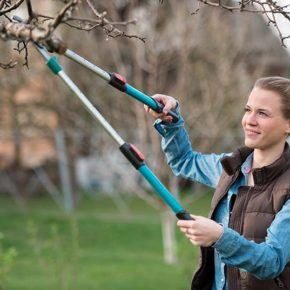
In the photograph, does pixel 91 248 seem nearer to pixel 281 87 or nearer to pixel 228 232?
pixel 281 87

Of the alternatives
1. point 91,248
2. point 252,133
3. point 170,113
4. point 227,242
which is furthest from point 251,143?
point 91,248

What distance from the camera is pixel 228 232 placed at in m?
3.21

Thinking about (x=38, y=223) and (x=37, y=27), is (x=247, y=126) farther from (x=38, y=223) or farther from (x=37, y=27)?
(x=38, y=223)

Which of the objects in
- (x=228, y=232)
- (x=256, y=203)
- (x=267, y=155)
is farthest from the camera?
(x=267, y=155)

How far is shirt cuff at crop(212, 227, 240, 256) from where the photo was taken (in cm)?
320

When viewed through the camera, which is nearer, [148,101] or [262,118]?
[262,118]

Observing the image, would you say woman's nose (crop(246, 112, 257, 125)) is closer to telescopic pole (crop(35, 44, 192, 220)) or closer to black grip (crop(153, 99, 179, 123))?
black grip (crop(153, 99, 179, 123))

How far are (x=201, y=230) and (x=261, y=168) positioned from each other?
0.58 metres

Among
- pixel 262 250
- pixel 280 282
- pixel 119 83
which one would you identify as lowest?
pixel 280 282

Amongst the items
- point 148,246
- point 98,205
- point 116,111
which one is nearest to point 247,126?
point 116,111

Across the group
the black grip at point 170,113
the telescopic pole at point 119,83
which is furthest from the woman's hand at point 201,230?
the black grip at point 170,113

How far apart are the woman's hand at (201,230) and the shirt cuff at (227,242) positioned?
0.03 meters

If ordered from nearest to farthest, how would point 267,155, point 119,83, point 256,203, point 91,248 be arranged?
point 119,83 < point 256,203 < point 267,155 < point 91,248

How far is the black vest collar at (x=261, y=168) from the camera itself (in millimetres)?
3586
